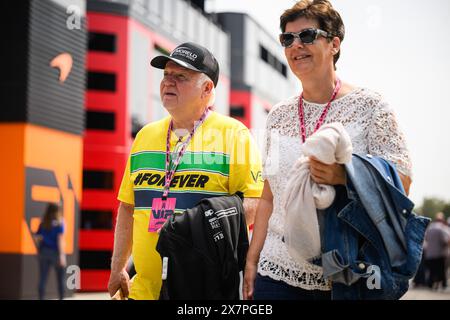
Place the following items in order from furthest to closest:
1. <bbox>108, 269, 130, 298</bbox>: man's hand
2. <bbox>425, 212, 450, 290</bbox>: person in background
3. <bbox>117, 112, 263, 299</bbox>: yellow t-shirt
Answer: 1. <bbox>425, 212, 450, 290</bbox>: person in background
2. <bbox>108, 269, 130, 298</bbox>: man's hand
3. <bbox>117, 112, 263, 299</bbox>: yellow t-shirt

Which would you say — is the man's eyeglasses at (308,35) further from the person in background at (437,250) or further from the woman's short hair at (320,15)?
the person in background at (437,250)

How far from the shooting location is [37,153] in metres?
19.5

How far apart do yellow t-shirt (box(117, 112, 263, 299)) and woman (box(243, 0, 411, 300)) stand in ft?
1.57

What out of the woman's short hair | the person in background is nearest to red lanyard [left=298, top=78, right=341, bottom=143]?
the woman's short hair

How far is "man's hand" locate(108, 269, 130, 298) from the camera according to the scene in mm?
4371

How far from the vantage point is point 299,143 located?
3.48 meters

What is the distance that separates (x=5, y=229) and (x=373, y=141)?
52.7 feet

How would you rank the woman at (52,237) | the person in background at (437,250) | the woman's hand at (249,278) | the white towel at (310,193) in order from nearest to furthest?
the white towel at (310,193)
the woman's hand at (249,278)
the woman at (52,237)
the person in background at (437,250)

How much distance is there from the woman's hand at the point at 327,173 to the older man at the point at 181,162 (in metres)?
1.09

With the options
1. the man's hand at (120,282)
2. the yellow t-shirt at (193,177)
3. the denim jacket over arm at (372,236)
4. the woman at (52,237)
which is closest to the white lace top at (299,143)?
the denim jacket over arm at (372,236)

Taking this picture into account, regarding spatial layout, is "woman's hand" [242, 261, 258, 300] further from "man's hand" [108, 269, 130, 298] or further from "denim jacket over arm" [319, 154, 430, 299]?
"man's hand" [108, 269, 130, 298]

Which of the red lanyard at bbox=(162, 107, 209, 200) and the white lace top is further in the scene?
the red lanyard at bbox=(162, 107, 209, 200)

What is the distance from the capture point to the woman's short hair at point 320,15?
3447mm
